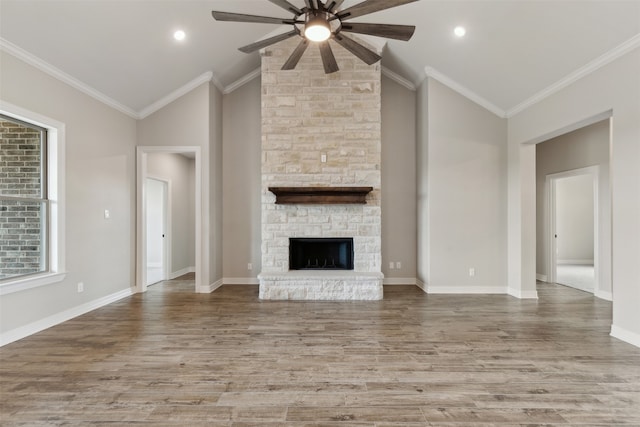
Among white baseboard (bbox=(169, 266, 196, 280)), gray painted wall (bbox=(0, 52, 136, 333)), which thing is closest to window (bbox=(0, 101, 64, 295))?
gray painted wall (bbox=(0, 52, 136, 333))

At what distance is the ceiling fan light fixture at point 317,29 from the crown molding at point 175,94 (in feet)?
9.92

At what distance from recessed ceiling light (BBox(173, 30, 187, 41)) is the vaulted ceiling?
0.18 feet

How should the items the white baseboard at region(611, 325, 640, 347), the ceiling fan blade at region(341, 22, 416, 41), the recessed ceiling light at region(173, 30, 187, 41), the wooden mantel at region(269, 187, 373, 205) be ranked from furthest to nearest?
1. the wooden mantel at region(269, 187, 373, 205)
2. the recessed ceiling light at region(173, 30, 187, 41)
3. the white baseboard at region(611, 325, 640, 347)
4. the ceiling fan blade at region(341, 22, 416, 41)

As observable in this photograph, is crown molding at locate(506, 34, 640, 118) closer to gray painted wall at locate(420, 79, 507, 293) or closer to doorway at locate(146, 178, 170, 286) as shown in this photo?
gray painted wall at locate(420, 79, 507, 293)

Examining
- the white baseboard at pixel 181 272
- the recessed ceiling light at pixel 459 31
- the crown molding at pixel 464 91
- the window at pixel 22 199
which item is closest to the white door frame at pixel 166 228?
the white baseboard at pixel 181 272

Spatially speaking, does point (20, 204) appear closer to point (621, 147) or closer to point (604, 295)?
point (621, 147)

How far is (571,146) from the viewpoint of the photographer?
5.46 metres

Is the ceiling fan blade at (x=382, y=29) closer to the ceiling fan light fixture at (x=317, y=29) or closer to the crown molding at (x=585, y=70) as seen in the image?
the ceiling fan light fixture at (x=317, y=29)

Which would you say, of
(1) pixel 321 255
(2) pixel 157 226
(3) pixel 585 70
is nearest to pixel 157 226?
(2) pixel 157 226

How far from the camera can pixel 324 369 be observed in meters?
2.55

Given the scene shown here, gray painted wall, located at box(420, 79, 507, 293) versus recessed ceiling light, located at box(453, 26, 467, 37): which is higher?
recessed ceiling light, located at box(453, 26, 467, 37)

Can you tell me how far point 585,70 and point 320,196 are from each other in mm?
3460

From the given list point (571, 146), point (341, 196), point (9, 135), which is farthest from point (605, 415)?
point (9, 135)

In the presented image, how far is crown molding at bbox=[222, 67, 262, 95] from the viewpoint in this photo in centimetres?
570
